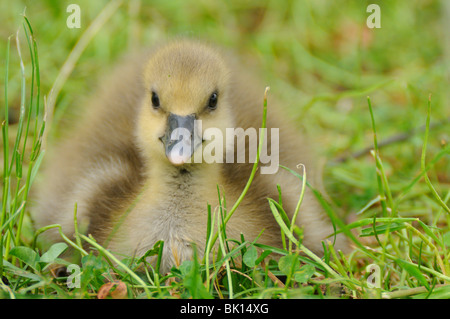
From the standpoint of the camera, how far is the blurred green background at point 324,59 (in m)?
2.04

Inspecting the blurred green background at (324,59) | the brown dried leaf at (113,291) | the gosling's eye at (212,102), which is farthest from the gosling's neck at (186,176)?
the blurred green background at (324,59)

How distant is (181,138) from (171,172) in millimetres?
149

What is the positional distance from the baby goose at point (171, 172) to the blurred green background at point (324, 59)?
31 cm

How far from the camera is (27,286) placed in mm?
1276

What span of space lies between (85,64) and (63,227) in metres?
1.07

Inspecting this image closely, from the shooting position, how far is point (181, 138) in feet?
4.26

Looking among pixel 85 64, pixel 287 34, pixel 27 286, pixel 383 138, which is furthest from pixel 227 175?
pixel 287 34

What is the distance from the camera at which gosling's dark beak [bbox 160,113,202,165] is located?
1280 millimetres

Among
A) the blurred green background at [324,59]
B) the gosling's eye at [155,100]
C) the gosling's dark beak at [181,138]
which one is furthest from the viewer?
the blurred green background at [324,59]

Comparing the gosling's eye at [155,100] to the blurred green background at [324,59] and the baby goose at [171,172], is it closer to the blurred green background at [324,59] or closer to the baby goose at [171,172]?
the baby goose at [171,172]

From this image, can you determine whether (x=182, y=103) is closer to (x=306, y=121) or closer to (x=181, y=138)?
(x=181, y=138)

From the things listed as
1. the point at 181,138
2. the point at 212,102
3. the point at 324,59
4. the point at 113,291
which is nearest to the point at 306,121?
the point at 324,59

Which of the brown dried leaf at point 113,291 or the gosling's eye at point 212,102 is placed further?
the gosling's eye at point 212,102
